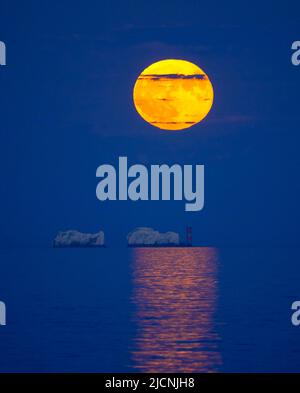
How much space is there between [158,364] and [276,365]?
13.6ft

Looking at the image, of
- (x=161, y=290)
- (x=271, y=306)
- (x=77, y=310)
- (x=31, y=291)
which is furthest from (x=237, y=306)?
(x=31, y=291)

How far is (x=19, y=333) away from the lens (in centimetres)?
4000

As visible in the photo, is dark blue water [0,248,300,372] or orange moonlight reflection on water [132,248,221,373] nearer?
orange moonlight reflection on water [132,248,221,373]

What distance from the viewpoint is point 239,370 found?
3167 centimetres

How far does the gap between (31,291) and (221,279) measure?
18876mm

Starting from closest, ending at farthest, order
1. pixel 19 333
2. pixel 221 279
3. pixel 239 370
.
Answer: pixel 239 370
pixel 19 333
pixel 221 279

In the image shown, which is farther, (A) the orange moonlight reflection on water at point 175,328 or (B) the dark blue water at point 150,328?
(B) the dark blue water at point 150,328

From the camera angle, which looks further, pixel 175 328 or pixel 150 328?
pixel 175 328

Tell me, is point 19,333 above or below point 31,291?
below
